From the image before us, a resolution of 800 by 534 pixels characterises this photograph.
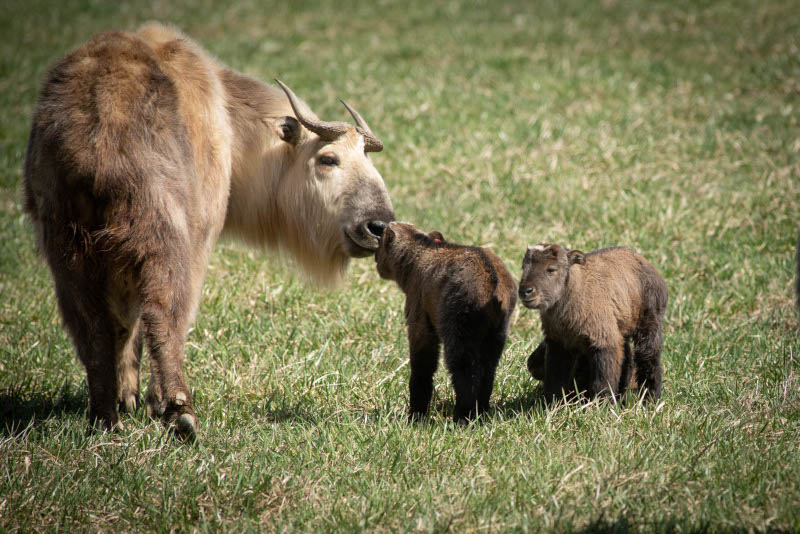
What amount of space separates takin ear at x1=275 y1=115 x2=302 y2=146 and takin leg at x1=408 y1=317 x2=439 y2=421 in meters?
1.60

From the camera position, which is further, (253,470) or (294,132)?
(294,132)

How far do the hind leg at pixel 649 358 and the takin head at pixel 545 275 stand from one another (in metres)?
0.60

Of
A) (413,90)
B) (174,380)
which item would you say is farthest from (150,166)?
(413,90)

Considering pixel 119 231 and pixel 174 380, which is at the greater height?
pixel 119 231

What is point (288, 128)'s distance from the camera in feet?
17.0

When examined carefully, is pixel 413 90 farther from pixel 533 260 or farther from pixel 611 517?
pixel 611 517

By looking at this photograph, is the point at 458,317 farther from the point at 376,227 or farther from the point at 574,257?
the point at 376,227

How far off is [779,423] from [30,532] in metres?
3.54

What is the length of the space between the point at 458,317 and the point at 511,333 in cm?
174

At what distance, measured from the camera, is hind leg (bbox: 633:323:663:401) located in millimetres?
4445

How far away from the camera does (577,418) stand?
13.6 ft

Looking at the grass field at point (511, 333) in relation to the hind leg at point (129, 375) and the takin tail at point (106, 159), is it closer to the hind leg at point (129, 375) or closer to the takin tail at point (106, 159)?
the hind leg at point (129, 375)

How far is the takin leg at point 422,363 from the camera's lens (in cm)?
438

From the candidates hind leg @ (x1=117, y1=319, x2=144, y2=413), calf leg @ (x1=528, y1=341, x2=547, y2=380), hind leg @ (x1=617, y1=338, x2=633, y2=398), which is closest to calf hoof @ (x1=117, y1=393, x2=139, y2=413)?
hind leg @ (x1=117, y1=319, x2=144, y2=413)
